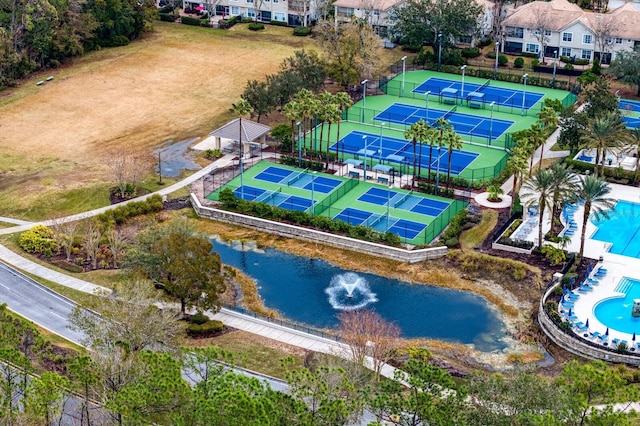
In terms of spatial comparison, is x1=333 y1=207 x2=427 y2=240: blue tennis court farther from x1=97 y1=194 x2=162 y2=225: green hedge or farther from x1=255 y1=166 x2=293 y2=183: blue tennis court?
x1=97 y1=194 x2=162 y2=225: green hedge

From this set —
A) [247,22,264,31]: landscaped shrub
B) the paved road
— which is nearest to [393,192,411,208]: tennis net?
the paved road

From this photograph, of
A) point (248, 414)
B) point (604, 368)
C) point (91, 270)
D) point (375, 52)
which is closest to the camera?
point (248, 414)

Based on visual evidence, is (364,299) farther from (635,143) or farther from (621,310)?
(635,143)

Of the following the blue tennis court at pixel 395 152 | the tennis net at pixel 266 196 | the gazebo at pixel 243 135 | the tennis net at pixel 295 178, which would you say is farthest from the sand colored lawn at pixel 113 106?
the blue tennis court at pixel 395 152

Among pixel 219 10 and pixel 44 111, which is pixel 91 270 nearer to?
pixel 44 111

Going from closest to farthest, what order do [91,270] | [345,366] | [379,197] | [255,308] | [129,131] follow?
[345,366] → [255,308] → [91,270] → [379,197] → [129,131]

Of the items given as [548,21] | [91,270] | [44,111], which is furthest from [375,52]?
[91,270]
